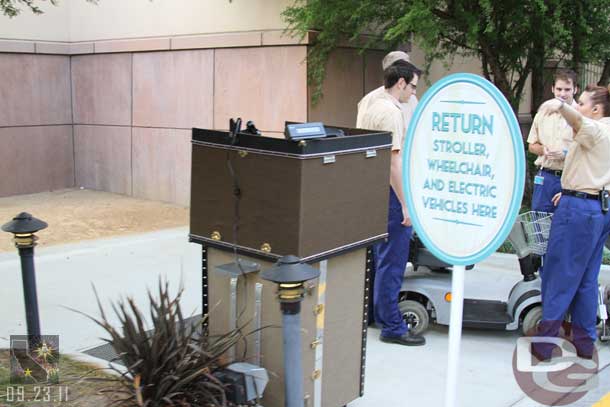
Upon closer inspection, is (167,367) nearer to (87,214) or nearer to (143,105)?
(87,214)

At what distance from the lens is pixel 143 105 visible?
482 inches

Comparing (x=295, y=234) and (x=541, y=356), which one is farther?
(x=541, y=356)

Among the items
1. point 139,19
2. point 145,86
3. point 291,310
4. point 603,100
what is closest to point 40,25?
point 139,19

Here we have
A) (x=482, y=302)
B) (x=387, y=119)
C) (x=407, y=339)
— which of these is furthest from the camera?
(x=482, y=302)

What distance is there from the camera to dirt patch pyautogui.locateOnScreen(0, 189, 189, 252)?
31.1 feet

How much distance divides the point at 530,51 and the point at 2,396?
27.0 ft

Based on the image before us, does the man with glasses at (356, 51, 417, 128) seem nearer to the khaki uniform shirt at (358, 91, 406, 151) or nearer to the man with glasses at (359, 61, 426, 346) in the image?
the man with glasses at (359, 61, 426, 346)

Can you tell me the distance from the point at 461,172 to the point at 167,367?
5.63 feet

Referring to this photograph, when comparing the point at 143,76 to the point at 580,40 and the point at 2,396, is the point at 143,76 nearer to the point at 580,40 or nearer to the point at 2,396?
the point at 580,40

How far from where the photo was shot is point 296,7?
9703 mm

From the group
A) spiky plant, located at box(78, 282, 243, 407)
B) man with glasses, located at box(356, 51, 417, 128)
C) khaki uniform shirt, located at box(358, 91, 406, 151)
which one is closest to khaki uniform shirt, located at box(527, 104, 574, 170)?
man with glasses, located at box(356, 51, 417, 128)

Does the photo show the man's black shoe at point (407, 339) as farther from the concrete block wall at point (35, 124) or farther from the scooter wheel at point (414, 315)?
the concrete block wall at point (35, 124)

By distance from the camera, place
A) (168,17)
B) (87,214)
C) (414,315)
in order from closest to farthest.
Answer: (414,315) → (87,214) → (168,17)

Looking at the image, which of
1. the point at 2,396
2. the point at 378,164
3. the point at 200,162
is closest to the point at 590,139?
the point at 378,164
